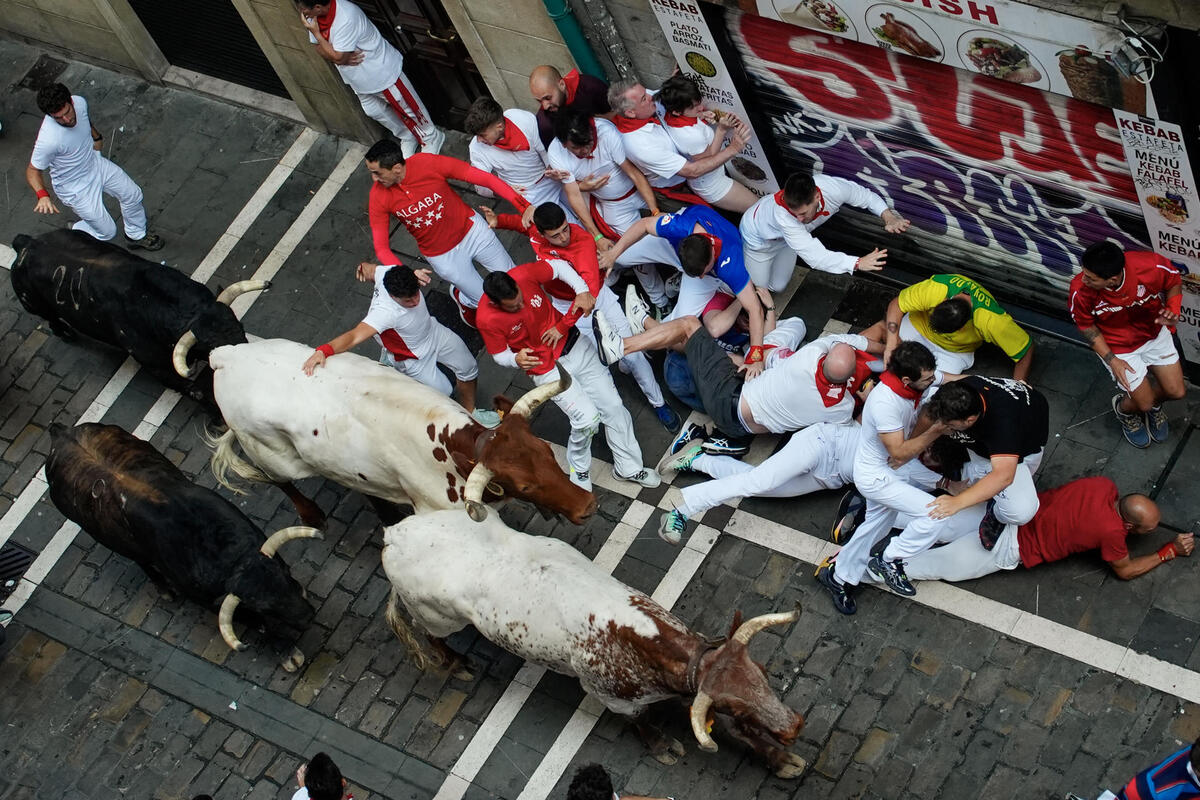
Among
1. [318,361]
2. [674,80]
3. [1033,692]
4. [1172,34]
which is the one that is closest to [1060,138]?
[1172,34]

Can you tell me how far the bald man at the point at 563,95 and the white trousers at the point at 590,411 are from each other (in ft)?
6.48

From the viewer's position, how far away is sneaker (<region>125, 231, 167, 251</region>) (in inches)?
567

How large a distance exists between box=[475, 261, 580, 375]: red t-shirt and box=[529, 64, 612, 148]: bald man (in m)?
1.59

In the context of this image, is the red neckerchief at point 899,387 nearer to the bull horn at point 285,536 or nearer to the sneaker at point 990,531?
the sneaker at point 990,531

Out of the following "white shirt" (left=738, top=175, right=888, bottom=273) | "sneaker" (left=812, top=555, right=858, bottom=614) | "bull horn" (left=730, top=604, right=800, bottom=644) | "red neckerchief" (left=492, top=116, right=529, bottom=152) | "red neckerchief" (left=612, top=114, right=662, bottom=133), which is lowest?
"sneaker" (left=812, top=555, right=858, bottom=614)

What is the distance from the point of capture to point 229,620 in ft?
34.0

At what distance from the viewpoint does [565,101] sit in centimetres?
1174

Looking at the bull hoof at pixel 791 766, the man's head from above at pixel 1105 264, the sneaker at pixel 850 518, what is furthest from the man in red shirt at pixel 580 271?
the man's head from above at pixel 1105 264


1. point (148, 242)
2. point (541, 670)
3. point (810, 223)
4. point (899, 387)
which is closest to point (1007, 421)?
point (899, 387)

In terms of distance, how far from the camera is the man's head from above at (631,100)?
11.4 metres

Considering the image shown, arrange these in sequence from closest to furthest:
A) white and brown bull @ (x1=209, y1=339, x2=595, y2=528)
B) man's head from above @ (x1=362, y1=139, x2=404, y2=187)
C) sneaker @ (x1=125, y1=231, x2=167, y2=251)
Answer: white and brown bull @ (x1=209, y1=339, x2=595, y2=528) < man's head from above @ (x1=362, y1=139, x2=404, y2=187) < sneaker @ (x1=125, y1=231, x2=167, y2=251)

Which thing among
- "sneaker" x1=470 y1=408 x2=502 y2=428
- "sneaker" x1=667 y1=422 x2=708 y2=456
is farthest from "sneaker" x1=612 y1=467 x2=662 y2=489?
"sneaker" x1=470 y1=408 x2=502 y2=428

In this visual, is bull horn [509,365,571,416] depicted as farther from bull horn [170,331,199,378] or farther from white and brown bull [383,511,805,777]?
bull horn [170,331,199,378]

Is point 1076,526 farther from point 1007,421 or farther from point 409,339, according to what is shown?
point 409,339
